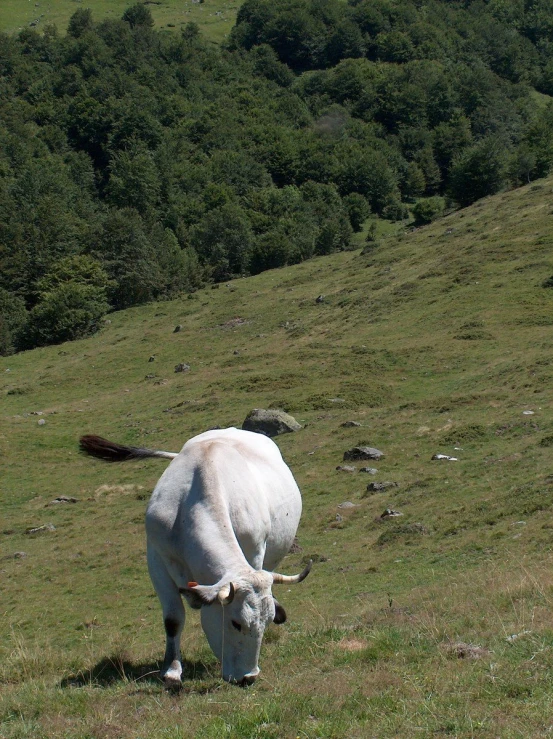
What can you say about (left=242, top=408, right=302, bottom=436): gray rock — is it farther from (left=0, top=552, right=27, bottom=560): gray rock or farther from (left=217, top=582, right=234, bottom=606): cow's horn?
(left=217, top=582, right=234, bottom=606): cow's horn

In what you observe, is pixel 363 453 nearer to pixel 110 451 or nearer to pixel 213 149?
pixel 110 451

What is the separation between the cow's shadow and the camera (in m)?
8.24

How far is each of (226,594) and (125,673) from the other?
6.02 feet

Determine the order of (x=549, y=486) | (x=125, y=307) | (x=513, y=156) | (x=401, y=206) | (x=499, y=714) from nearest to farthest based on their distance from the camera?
(x=499, y=714) → (x=549, y=486) → (x=125, y=307) → (x=513, y=156) → (x=401, y=206)

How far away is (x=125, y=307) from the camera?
77062mm

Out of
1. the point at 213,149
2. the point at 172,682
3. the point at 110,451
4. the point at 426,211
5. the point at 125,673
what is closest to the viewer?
the point at 172,682

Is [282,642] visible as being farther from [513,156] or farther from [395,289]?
[513,156]

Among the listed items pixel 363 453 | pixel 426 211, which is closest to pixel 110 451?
pixel 363 453

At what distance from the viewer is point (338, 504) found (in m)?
21.3

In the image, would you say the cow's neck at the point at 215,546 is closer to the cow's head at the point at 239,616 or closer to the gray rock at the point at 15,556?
the cow's head at the point at 239,616

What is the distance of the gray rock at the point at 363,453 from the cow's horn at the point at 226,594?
17.2 meters

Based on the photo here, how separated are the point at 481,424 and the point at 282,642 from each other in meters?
17.2

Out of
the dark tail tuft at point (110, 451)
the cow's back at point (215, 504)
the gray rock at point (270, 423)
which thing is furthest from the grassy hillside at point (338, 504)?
the dark tail tuft at point (110, 451)

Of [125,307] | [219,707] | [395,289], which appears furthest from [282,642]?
[125,307]
